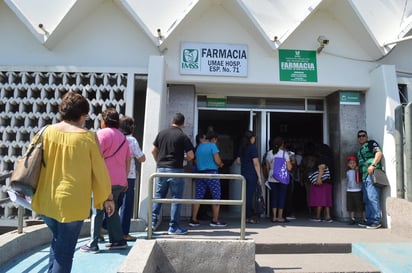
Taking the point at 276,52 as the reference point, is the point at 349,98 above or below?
below

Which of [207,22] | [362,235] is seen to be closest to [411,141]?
[362,235]

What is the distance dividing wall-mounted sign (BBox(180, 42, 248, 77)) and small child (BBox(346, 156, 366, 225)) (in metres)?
2.77

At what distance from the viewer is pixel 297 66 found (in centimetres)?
657

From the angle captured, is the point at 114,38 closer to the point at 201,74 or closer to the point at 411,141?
the point at 201,74

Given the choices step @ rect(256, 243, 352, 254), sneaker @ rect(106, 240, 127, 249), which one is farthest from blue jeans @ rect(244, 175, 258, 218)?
sneaker @ rect(106, 240, 127, 249)

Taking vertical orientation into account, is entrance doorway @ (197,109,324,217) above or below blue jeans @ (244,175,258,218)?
above

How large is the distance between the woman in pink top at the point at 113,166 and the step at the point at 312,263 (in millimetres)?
1814

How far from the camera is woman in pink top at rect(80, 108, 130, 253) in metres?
3.94

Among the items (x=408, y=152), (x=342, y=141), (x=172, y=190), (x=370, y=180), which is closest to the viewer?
(x=172, y=190)

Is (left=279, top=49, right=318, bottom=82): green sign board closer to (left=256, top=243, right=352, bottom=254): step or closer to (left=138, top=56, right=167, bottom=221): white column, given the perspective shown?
(left=138, top=56, right=167, bottom=221): white column

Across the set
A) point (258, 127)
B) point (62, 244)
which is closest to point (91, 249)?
point (62, 244)

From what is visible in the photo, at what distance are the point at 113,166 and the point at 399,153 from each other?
4815 mm

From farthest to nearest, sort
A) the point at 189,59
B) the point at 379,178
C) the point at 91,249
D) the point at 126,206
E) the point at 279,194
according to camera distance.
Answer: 1. the point at 189,59
2. the point at 279,194
3. the point at 379,178
4. the point at 126,206
5. the point at 91,249

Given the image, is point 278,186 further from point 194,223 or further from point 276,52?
point 276,52
